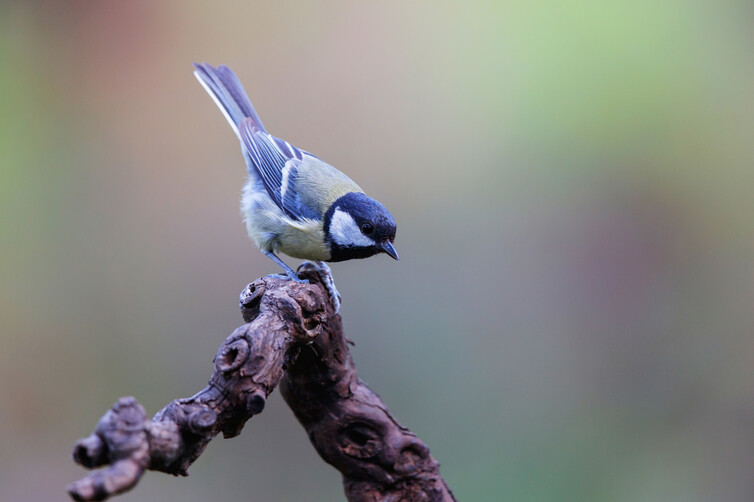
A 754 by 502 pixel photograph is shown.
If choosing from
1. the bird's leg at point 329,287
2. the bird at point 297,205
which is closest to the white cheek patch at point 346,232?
the bird at point 297,205

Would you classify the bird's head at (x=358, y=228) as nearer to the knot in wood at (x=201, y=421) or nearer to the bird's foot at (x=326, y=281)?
the bird's foot at (x=326, y=281)

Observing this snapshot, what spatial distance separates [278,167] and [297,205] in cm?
22

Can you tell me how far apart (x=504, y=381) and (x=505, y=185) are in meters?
0.93

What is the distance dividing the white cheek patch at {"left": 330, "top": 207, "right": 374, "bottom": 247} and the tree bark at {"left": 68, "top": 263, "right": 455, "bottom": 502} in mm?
124

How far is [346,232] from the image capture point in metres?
1.90

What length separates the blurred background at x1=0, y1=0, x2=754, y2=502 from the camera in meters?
2.84

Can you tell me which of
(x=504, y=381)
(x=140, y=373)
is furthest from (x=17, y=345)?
(x=504, y=381)

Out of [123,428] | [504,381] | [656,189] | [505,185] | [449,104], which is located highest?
[449,104]

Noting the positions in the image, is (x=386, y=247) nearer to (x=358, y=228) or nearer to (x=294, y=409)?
(x=358, y=228)

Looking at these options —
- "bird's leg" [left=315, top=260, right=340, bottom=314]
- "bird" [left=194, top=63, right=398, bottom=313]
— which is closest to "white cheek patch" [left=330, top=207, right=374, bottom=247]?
"bird" [left=194, top=63, right=398, bottom=313]

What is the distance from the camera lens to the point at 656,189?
10.0ft

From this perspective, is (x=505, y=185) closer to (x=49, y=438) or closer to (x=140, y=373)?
(x=140, y=373)

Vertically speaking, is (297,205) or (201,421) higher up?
(297,205)

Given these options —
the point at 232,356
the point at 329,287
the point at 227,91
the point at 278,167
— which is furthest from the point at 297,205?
the point at 232,356
